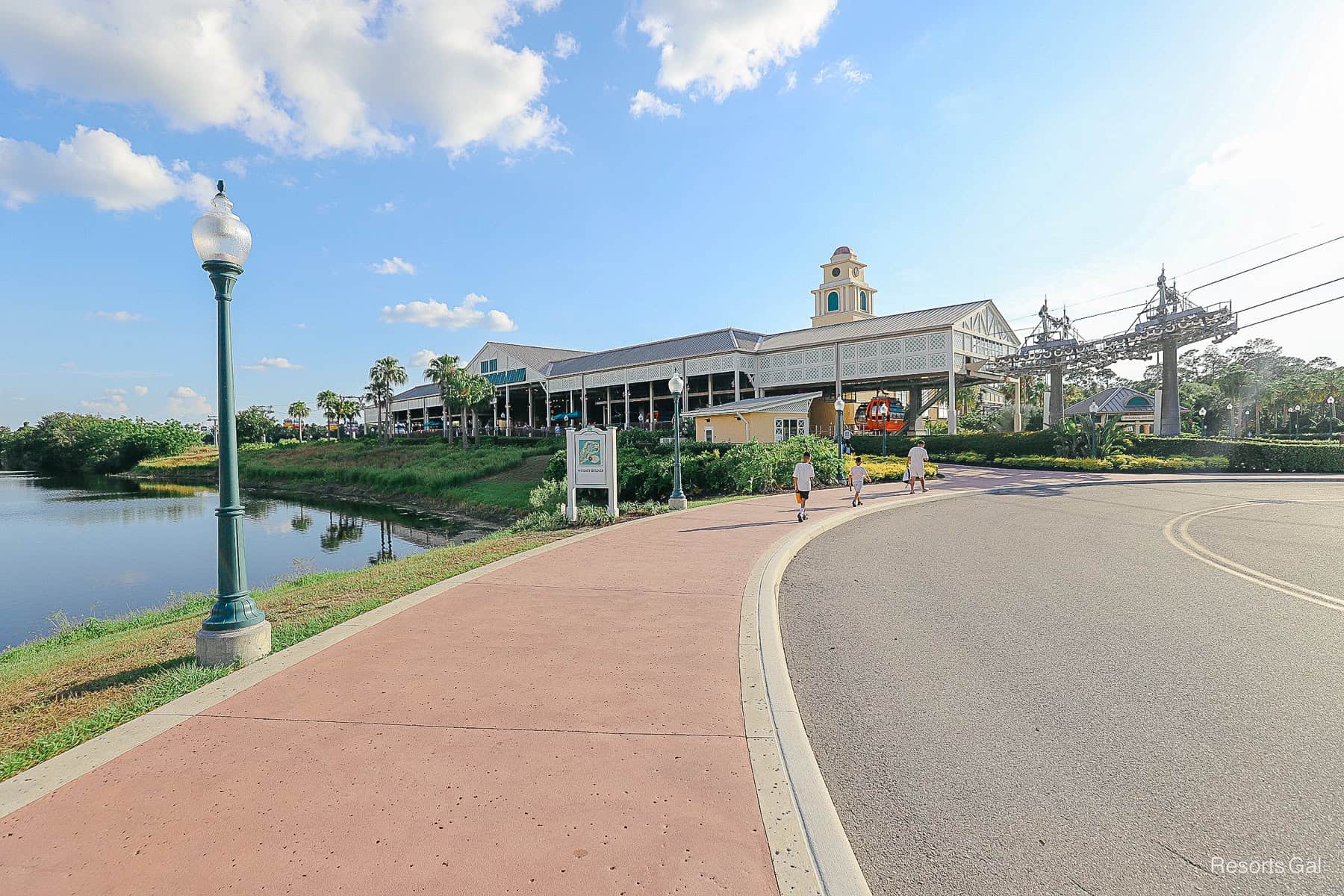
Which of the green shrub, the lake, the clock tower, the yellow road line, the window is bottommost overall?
the lake

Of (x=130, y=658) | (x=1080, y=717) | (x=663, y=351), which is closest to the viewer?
(x=1080, y=717)

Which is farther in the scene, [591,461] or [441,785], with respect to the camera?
[591,461]

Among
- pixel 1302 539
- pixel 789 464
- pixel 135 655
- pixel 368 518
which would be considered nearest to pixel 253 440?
pixel 368 518

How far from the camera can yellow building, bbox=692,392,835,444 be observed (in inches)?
1336

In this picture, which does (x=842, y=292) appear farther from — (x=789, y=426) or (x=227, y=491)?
(x=227, y=491)

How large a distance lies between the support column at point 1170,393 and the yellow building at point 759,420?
17.6 meters

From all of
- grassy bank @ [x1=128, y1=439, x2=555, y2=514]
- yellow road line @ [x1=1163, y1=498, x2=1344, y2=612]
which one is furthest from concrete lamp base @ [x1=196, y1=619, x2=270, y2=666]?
grassy bank @ [x1=128, y1=439, x2=555, y2=514]

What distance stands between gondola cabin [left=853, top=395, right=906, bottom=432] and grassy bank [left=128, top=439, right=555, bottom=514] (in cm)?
1947

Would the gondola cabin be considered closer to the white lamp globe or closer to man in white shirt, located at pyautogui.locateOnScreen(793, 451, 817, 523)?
man in white shirt, located at pyautogui.locateOnScreen(793, 451, 817, 523)

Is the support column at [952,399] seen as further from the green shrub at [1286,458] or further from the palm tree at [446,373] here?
the palm tree at [446,373]

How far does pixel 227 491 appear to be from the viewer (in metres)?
5.50

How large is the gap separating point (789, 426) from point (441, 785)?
33.4m

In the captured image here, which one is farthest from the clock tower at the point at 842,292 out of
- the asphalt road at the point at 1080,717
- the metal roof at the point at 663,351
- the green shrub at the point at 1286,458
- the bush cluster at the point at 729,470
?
the asphalt road at the point at 1080,717

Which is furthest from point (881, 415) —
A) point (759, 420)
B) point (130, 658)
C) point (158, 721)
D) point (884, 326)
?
point (158, 721)
